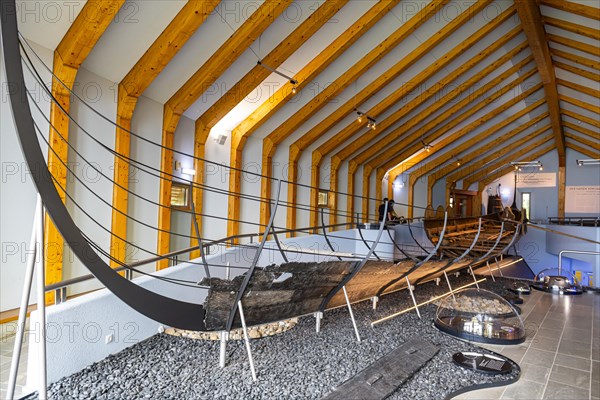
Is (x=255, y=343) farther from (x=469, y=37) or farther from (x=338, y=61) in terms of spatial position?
(x=469, y=37)

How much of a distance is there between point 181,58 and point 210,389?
4296 mm

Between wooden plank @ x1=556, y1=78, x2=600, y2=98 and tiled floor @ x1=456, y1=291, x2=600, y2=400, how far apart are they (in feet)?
19.6

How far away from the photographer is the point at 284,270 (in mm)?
2672

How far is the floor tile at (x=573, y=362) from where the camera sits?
11.1ft

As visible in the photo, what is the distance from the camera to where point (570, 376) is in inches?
125

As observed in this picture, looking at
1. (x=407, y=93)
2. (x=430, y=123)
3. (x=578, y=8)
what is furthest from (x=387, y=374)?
(x=430, y=123)

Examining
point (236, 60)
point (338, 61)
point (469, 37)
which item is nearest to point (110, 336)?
point (236, 60)

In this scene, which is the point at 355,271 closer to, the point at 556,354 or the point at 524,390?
the point at 524,390

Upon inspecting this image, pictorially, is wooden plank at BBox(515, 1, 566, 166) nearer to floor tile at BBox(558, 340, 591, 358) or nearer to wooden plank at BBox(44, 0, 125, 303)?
floor tile at BBox(558, 340, 591, 358)

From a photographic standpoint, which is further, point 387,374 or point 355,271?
point 355,271

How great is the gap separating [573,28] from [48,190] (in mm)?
8646

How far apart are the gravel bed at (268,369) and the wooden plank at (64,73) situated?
1.59 m

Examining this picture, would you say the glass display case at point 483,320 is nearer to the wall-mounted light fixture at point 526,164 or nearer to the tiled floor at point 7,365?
the tiled floor at point 7,365

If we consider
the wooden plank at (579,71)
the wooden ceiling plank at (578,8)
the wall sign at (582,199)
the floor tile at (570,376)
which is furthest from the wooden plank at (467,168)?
the floor tile at (570,376)
